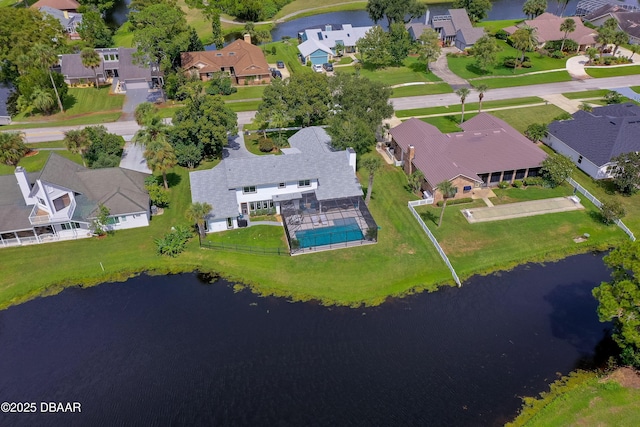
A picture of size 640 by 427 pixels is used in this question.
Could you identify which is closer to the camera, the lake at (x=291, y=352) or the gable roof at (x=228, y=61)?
the lake at (x=291, y=352)

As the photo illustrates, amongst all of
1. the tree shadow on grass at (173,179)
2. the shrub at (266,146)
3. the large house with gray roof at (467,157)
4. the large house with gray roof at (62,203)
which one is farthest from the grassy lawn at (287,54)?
the large house with gray roof at (62,203)

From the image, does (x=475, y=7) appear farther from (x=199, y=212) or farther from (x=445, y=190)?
(x=199, y=212)

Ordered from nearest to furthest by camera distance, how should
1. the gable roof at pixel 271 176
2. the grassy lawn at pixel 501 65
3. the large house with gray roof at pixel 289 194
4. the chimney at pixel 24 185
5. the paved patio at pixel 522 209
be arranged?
the chimney at pixel 24 185 < the large house with gray roof at pixel 289 194 < the gable roof at pixel 271 176 < the paved patio at pixel 522 209 < the grassy lawn at pixel 501 65

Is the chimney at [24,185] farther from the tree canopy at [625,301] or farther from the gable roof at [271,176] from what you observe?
the tree canopy at [625,301]

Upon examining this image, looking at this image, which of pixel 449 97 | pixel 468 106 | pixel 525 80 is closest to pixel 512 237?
pixel 468 106

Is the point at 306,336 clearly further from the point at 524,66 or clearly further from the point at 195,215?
the point at 524,66

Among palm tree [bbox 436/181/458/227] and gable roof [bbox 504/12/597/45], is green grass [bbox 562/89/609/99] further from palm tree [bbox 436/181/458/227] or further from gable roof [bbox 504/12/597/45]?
palm tree [bbox 436/181/458/227]

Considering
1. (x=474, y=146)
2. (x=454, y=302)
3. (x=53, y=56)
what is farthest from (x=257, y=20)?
(x=454, y=302)
